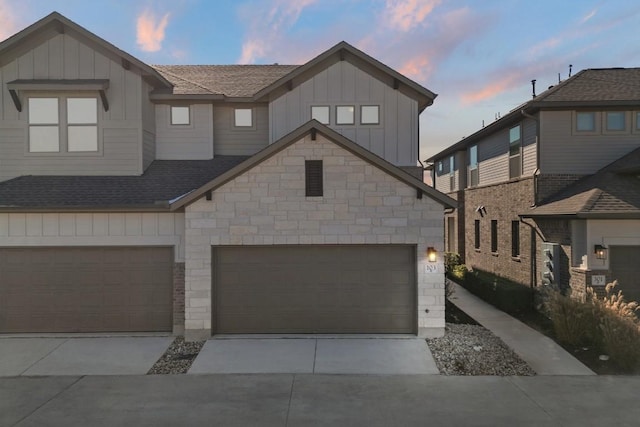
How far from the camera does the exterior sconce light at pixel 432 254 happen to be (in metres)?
10.4

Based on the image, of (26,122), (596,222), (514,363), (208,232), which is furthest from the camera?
(26,122)

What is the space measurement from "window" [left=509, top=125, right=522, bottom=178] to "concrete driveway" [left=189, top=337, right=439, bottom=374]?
29.1 feet

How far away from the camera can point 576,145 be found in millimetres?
14125

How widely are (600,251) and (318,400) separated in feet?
29.6

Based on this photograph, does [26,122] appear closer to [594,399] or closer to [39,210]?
[39,210]

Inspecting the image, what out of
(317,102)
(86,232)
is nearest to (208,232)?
(86,232)

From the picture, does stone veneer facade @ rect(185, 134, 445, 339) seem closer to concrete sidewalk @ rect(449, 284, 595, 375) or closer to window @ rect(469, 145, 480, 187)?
concrete sidewalk @ rect(449, 284, 595, 375)

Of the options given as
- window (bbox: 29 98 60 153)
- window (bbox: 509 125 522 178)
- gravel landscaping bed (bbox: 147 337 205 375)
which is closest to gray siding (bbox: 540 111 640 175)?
window (bbox: 509 125 522 178)

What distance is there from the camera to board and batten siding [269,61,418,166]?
14008 mm

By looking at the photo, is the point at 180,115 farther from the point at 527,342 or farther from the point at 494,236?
the point at 494,236

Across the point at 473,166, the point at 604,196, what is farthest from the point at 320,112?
the point at 473,166

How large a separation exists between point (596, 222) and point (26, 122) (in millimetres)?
16549

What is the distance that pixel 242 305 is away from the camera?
10.7m

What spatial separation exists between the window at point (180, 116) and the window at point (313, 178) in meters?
6.13
